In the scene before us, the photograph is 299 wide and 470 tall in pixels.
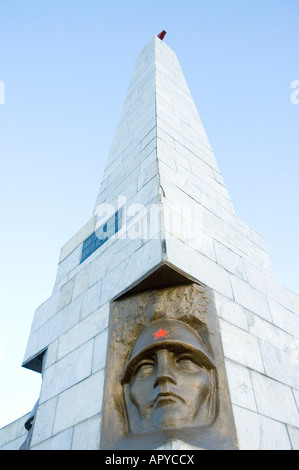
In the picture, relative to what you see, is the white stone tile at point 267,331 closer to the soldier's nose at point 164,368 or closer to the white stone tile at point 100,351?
the soldier's nose at point 164,368

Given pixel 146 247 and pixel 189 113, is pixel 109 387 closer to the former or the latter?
pixel 146 247

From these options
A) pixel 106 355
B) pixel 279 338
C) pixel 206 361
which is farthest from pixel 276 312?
pixel 106 355

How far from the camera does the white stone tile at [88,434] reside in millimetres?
2834

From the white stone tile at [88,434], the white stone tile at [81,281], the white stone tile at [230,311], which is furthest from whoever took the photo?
the white stone tile at [81,281]

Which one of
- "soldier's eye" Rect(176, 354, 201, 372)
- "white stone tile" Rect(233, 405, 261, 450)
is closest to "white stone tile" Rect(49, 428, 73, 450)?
"soldier's eye" Rect(176, 354, 201, 372)

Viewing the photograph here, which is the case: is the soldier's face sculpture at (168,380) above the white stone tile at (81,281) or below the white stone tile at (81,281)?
below

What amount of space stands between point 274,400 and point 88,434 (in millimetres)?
1635

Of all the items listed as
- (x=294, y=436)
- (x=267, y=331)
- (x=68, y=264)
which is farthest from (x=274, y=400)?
(x=68, y=264)

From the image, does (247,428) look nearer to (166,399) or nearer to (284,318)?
(166,399)

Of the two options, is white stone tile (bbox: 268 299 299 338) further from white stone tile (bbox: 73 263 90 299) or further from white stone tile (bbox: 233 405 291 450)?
white stone tile (bbox: 73 263 90 299)

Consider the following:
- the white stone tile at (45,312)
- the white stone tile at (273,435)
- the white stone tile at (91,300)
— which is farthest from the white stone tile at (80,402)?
the white stone tile at (45,312)

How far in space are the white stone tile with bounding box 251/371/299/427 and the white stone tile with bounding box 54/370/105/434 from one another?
134 centimetres

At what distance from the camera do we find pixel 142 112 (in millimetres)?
6852
